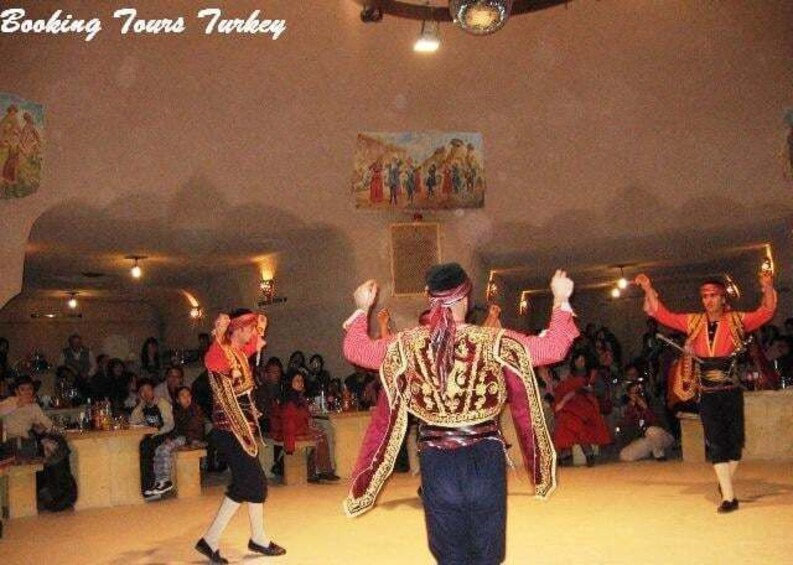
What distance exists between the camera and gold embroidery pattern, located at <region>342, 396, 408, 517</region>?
3941 millimetres

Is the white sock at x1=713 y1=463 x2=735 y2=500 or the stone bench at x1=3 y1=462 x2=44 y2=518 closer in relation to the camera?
the white sock at x1=713 y1=463 x2=735 y2=500

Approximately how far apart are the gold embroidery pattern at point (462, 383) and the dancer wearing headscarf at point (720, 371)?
4091mm

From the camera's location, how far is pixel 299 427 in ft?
37.8

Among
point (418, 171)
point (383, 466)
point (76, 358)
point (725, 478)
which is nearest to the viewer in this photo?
point (383, 466)

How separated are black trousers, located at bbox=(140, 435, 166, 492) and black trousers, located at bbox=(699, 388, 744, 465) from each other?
6.32 m

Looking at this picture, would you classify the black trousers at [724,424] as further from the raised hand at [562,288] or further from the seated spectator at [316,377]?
the seated spectator at [316,377]

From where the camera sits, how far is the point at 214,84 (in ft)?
40.6

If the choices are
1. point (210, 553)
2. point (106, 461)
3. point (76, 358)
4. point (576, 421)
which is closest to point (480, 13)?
point (210, 553)

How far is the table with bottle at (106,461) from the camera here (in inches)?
404

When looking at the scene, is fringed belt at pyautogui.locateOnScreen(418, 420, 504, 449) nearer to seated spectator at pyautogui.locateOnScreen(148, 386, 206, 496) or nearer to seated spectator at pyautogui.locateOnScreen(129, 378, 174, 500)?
seated spectator at pyautogui.locateOnScreen(148, 386, 206, 496)

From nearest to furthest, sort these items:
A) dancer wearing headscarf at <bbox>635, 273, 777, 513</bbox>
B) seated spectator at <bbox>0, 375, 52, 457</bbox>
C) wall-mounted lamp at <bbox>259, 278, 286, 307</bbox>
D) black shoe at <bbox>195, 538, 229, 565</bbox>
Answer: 1. black shoe at <bbox>195, 538, 229, 565</bbox>
2. dancer wearing headscarf at <bbox>635, 273, 777, 513</bbox>
3. seated spectator at <bbox>0, 375, 52, 457</bbox>
4. wall-mounted lamp at <bbox>259, 278, 286, 307</bbox>

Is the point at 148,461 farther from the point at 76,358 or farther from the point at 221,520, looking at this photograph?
the point at 76,358

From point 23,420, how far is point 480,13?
667cm

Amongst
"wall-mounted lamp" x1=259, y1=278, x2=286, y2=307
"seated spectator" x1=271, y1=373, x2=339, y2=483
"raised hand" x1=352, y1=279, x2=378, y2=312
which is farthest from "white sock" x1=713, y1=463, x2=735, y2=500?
"wall-mounted lamp" x1=259, y1=278, x2=286, y2=307
